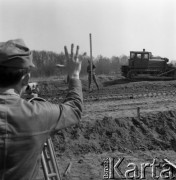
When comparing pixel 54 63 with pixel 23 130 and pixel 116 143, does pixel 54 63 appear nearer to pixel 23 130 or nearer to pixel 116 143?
pixel 116 143

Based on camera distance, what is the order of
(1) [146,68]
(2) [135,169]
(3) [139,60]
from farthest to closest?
(1) [146,68]
(3) [139,60]
(2) [135,169]

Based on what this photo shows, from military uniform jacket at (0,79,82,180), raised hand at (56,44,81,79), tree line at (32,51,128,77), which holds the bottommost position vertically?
tree line at (32,51,128,77)

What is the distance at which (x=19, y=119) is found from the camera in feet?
5.34

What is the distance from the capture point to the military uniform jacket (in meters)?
1.60

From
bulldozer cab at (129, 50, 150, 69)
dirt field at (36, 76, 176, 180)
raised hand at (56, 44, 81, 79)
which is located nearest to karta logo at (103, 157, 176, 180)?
dirt field at (36, 76, 176, 180)

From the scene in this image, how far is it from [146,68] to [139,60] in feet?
2.91

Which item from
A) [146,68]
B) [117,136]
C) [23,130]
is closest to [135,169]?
[117,136]

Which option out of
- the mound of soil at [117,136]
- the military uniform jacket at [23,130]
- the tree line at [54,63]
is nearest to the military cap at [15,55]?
the military uniform jacket at [23,130]

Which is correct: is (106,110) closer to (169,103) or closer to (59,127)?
(169,103)

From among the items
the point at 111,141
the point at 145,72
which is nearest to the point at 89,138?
the point at 111,141

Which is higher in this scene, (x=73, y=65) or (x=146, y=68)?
(x=73, y=65)

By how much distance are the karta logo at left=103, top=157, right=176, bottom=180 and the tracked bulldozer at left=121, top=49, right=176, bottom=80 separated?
1599 cm

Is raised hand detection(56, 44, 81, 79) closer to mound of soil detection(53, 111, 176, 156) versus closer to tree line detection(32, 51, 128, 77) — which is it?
mound of soil detection(53, 111, 176, 156)

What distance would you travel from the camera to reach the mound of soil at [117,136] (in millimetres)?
6766
